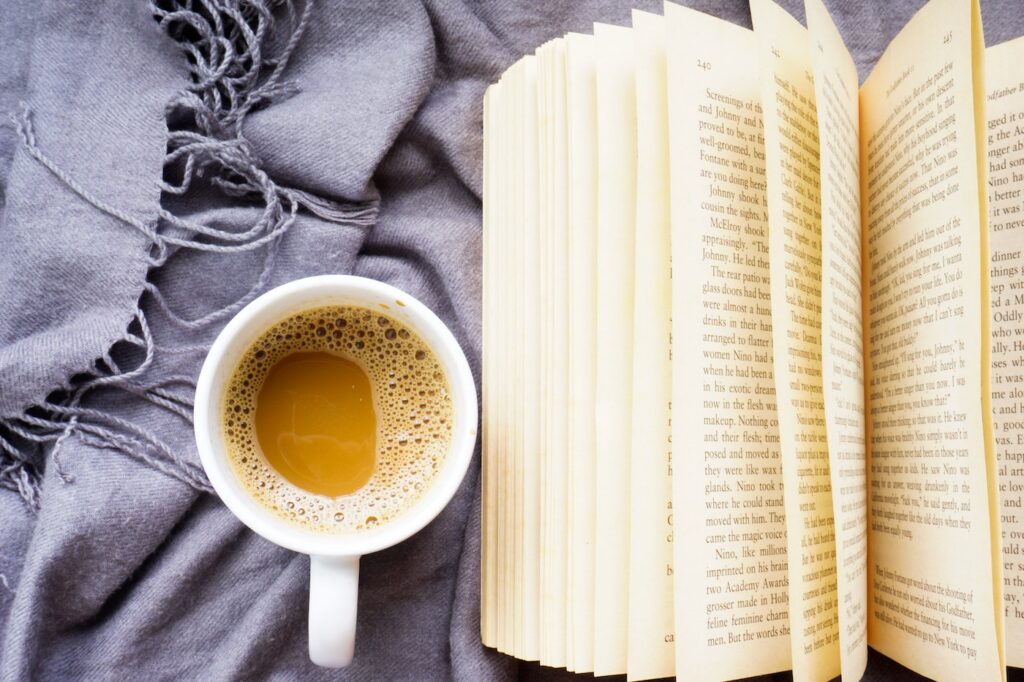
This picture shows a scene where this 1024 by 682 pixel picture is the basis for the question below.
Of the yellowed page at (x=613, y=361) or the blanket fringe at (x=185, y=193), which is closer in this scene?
the yellowed page at (x=613, y=361)

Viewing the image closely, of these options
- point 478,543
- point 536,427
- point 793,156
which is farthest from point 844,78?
point 478,543

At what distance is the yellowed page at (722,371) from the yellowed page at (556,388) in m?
0.10

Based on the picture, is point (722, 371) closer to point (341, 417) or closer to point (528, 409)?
point (528, 409)

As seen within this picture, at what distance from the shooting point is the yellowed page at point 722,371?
21.1 inches

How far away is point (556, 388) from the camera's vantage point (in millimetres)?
601

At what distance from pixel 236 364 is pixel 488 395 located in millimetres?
199

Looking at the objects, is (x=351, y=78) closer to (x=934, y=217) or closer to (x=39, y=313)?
(x=39, y=313)

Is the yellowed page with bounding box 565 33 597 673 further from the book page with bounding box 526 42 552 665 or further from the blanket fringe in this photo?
the blanket fringe

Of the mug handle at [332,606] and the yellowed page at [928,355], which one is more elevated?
the yellowed page at [928,355]

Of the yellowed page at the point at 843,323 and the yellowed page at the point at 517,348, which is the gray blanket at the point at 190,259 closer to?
the yellowed page at the point at 517,348

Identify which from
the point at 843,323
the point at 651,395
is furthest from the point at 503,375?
the point at 843,323

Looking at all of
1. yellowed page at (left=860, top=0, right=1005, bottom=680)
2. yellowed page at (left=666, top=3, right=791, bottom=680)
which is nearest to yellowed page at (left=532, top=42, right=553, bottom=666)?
yellowed page at (left=666, top=3, right=791, bottom=680)

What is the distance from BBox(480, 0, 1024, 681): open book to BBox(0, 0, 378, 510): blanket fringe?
244 mm

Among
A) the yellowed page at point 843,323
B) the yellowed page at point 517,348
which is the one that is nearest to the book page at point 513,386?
the yellowed page at point 517,348
